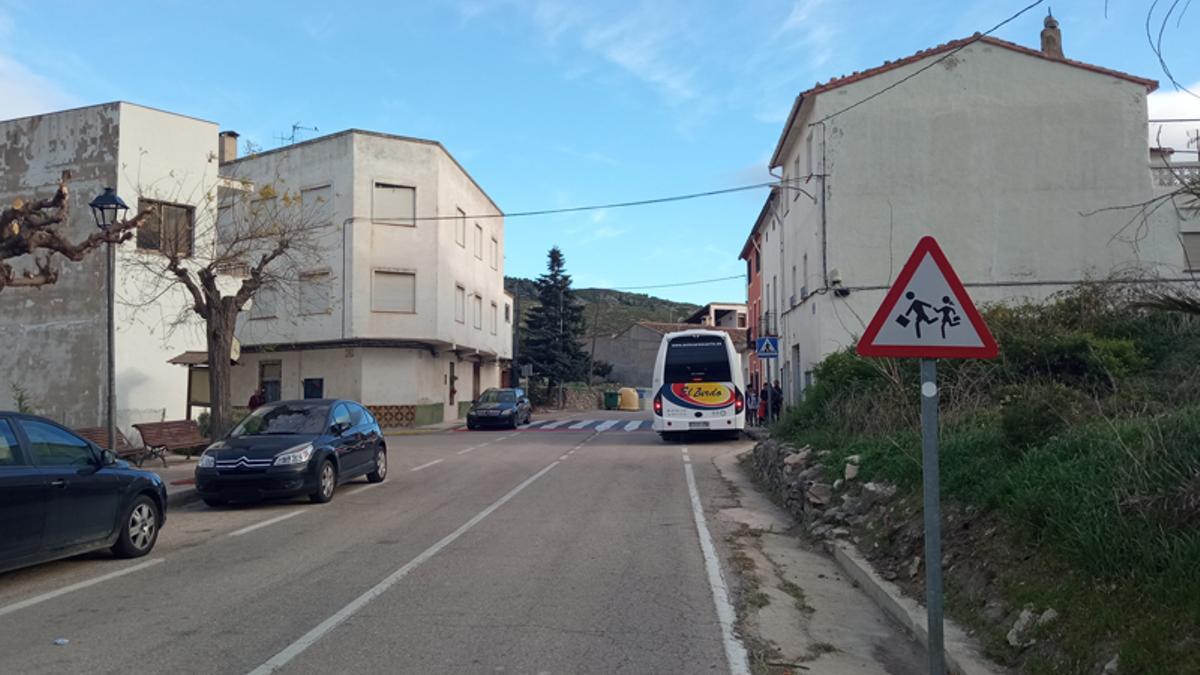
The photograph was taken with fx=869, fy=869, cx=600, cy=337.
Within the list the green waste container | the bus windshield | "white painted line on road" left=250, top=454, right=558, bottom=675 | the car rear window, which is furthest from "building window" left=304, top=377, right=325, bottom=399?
the car rear window

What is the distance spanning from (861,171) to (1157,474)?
19.1 metres

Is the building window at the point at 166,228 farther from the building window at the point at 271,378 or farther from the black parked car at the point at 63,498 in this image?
the building window at the point at 271,378

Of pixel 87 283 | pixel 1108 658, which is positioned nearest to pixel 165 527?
pixel 1108 658

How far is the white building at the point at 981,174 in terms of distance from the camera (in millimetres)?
23000

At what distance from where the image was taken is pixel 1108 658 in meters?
4.45

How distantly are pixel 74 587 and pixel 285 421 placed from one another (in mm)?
6110

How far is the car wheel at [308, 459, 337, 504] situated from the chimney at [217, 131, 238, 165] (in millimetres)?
26479

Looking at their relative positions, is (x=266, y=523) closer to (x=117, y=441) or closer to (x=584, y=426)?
(x=117, y=441)

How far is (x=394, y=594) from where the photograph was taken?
7.11 m

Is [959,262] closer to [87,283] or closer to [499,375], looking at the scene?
[87,283]

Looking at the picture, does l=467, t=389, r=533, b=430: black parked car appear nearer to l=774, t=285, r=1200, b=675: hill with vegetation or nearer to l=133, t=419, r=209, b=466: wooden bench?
l=133, t=419, r=209, b=466: wooden bench

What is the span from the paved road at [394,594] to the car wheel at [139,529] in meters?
0.18

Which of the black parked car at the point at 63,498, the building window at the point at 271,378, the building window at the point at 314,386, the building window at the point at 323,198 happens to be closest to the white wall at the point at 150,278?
the building window at the point at 323,198

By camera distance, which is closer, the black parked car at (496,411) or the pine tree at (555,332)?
the black parked car at (496,411)
